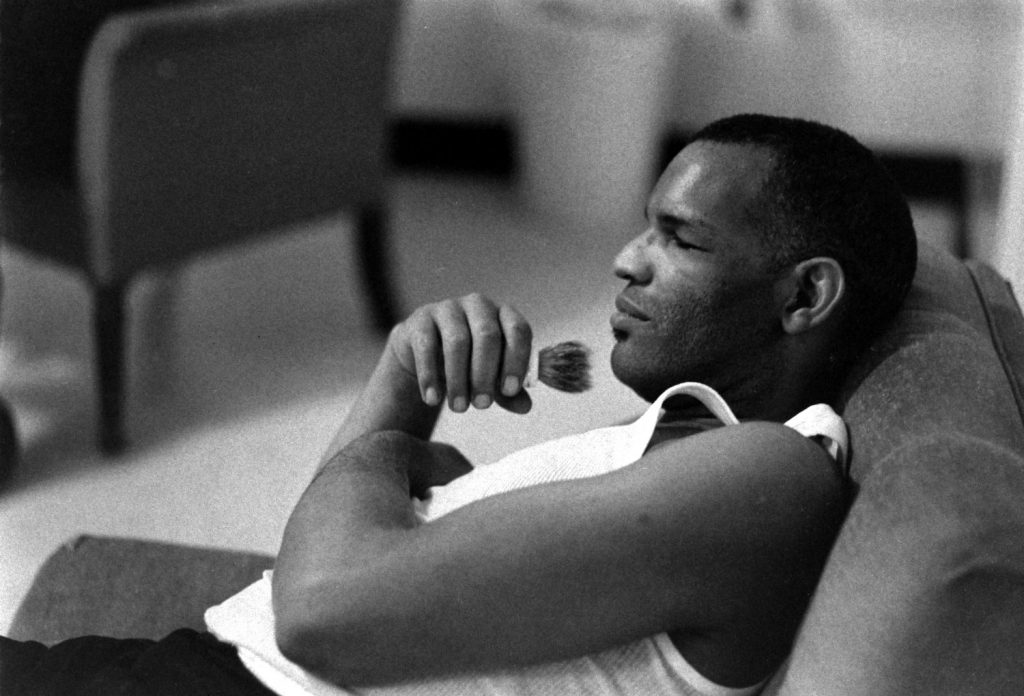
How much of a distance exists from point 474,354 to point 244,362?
75.1 inches

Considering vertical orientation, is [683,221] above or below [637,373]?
above

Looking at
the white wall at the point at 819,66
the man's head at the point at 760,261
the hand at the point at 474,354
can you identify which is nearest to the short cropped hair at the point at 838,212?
the man's head at the point at 760,261

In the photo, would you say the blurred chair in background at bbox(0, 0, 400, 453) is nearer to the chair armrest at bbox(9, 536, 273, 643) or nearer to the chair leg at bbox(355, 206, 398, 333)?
the chair leg at bbox(355, 206, 398, 333)

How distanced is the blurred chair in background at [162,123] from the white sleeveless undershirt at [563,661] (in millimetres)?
1435

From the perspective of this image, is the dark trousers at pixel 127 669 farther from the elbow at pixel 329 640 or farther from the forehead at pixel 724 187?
the forehead at pixel 724 187

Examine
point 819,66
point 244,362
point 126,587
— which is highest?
point 126,587

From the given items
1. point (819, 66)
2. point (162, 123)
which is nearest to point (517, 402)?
point (162, 123)

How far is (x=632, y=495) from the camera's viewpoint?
86 centimetres

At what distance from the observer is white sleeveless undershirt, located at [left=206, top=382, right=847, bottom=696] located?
0.91 m

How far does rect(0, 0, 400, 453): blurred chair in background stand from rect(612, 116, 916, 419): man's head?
144 cm

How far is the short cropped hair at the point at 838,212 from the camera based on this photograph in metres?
1.05

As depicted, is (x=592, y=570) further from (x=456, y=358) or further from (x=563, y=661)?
(x=456, y=358)

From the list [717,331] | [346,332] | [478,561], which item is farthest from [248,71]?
[478,561]

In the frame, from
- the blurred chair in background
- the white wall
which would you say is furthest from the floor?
the white wall
